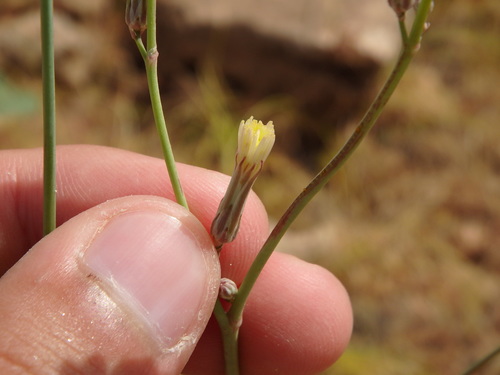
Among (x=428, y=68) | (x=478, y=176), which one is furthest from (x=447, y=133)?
(x=428, y=68)

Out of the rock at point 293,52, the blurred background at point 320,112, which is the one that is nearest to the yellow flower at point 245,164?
the blurred background at point 320,112

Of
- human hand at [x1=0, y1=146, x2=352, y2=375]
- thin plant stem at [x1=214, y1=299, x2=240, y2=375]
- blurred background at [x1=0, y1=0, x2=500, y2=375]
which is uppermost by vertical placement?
human hand at [x1=0, y1=146, x2=352, y2=375]

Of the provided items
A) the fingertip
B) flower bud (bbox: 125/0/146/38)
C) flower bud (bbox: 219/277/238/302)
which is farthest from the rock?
flower bud (bbox: 125/0/146/38)

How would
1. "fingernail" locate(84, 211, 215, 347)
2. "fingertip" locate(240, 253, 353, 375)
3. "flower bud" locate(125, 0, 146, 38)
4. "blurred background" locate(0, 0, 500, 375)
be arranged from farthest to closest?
1. "blurred background" locate(0, 0, 500, 375)
2. "fingertip" locate(240, 253, 353, 375)
3. "fingernail" locate(84, 211, 215, 347)
4. "flower bud" locate(125, 0, 146, 38)

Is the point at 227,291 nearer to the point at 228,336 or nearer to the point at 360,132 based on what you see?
the point at 228,336

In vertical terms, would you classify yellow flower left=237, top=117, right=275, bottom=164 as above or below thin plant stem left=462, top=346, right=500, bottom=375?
above

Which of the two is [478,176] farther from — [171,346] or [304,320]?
[171,346]

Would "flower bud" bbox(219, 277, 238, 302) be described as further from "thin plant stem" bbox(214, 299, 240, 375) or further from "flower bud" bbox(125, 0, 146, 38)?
"flower bud" bbox(125, 0, 146, 38)
